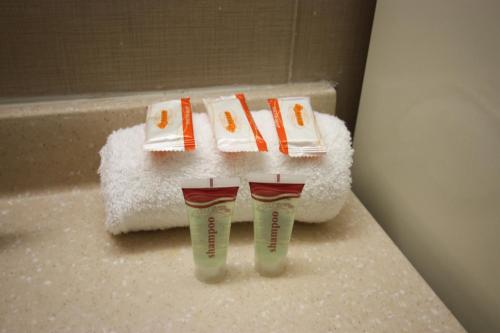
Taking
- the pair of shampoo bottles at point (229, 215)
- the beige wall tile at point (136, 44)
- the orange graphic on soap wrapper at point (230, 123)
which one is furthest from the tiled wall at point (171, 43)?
the pair of shampoo bottles at point (229, 215)

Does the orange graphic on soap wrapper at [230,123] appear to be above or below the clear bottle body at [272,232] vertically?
above

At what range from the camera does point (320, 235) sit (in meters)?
0.57

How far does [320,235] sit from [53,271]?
32cm

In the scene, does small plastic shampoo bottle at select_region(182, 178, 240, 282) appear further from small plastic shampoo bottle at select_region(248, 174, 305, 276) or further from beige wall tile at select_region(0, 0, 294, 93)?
beige wall tile at select_region(0, 0, 294, 93)

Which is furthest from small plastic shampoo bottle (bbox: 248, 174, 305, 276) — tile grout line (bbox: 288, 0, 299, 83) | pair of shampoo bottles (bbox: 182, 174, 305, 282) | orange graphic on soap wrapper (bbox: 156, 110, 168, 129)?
tile grout line (bbox: 288, 0, 299, 83)

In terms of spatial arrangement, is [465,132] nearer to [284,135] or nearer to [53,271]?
[284,135]

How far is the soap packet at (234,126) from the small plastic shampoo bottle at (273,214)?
53mm

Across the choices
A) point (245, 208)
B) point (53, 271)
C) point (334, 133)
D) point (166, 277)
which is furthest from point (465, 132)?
point (53, 271)

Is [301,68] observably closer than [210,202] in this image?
No

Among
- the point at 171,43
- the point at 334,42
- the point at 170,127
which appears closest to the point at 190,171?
the point at 170,127

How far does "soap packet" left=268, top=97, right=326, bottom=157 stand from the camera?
50 cm

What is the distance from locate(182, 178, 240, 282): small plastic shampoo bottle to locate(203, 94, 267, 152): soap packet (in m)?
0.06

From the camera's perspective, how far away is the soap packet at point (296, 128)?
0.50 meters

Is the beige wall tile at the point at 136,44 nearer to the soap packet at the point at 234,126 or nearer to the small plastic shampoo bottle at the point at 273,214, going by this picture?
the soap packet at the point at 234,126
